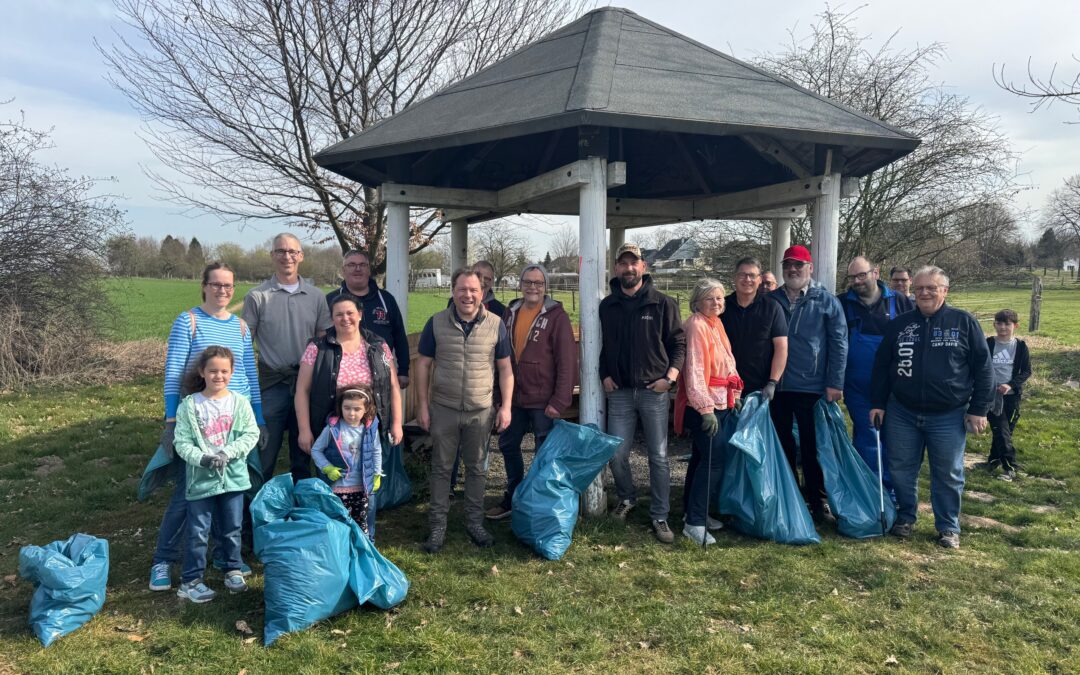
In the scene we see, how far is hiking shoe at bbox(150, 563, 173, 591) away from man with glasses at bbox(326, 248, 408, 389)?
68.5 inches

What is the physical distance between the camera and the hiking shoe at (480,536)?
167 inches

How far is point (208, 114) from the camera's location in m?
10.2

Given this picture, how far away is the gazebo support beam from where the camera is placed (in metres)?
4.55

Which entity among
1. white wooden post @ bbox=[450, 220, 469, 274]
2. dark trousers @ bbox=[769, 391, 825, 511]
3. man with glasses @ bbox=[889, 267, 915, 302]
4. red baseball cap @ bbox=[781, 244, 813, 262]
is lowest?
dark trousers @ bbox=[769, 391, 825, 511]

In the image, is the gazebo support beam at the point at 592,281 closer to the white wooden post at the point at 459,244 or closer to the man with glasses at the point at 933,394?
the man with glasses at the point at 933,394

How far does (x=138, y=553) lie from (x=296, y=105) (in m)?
7.97

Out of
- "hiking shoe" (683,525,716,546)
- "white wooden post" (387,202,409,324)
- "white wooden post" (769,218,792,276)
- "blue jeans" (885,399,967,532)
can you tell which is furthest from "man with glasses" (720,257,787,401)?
"white wooden post" (769,218,792,276)

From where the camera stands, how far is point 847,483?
4496mm

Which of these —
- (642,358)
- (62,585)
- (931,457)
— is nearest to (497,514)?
(642,358)

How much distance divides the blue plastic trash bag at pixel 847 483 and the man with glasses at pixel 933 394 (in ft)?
0.55

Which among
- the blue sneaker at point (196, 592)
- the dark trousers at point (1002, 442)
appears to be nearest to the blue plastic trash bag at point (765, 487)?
the dark trousers at point (1002, 442)

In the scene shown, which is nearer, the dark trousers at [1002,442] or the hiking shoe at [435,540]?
the hiking shoe at [435,540]

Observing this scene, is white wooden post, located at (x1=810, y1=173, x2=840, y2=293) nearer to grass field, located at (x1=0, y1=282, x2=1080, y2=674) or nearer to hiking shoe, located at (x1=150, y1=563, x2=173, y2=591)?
grass field, located at (x1=0, y1=282, x2=1080, y2=674)

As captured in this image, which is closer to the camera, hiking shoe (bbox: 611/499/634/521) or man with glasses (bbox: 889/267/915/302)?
hiking shoe (bbox: 611/499/634/521)
